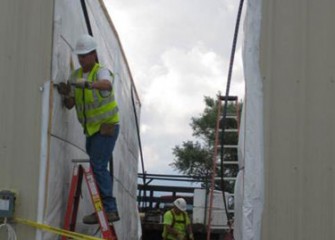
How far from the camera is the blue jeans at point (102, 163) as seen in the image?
6.10 m

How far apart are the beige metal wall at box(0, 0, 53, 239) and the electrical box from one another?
86 mm

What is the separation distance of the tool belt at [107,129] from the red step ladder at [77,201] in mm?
386

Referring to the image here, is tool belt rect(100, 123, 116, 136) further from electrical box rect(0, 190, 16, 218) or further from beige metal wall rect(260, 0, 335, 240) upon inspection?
beige metal wall rect(260, 0, 335, 240)

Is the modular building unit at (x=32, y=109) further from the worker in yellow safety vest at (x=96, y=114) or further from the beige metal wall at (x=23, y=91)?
the worker in yellow safety vest at (x=96, y=114)

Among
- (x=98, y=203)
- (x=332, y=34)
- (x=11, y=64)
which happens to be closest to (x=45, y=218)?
(x=98, y=203)

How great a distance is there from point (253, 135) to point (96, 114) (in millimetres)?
1775

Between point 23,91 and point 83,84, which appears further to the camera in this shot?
point 83,84

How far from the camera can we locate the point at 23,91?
538cm

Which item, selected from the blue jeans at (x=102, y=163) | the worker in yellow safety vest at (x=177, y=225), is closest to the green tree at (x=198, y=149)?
the worker in yellow safety vest at (x=177, y=225)

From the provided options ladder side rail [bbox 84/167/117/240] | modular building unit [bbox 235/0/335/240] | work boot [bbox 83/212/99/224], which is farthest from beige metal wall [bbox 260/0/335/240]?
work boot [bbox 83/212/99/224]

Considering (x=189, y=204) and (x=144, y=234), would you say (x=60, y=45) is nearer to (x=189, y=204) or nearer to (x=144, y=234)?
(x=144, y=234)

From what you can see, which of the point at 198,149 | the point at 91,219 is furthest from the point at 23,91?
the point at 198,149

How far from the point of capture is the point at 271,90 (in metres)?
5.24

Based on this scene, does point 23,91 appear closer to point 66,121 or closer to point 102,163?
point 66,121
